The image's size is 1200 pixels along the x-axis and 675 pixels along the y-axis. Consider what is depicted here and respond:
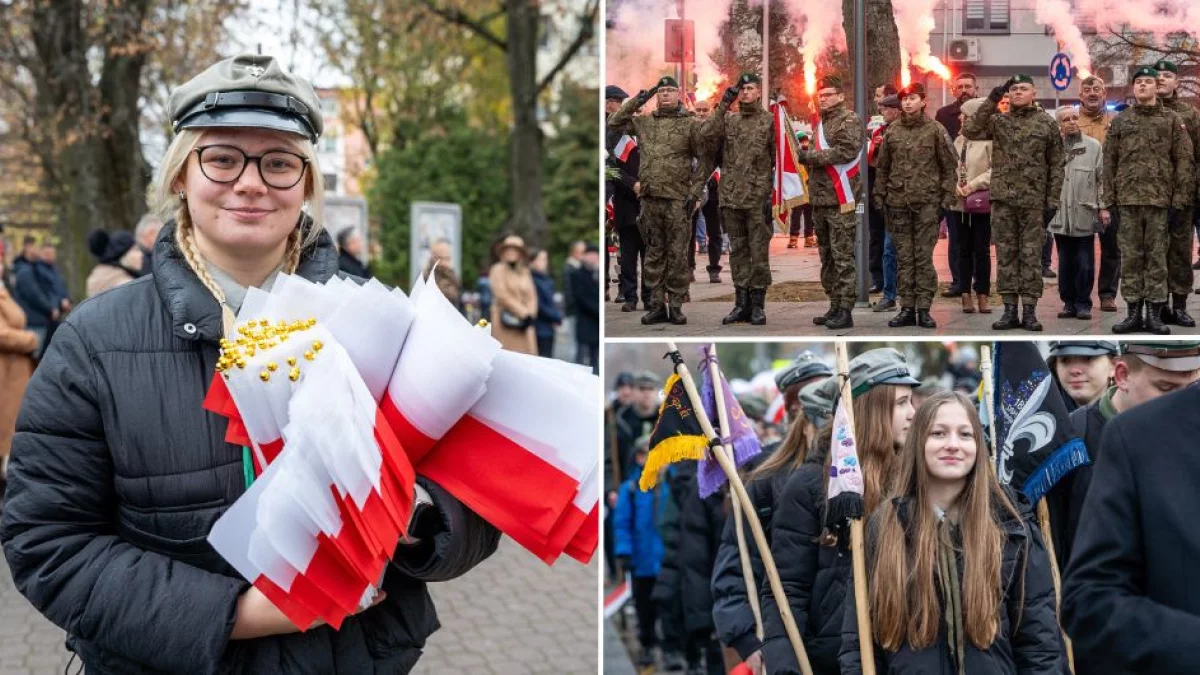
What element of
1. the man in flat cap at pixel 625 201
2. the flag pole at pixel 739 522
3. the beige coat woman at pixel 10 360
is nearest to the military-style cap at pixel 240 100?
the man in flat cap at pixel 625 201

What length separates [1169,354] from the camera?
4281mm

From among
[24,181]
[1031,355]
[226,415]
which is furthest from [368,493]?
[24,181]

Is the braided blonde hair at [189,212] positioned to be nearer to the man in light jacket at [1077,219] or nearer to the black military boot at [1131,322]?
the man in light jacket at [1077,219]

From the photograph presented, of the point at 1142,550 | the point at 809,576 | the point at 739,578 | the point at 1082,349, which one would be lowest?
the point at 739,578

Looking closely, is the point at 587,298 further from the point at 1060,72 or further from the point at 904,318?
the point at 1060,72

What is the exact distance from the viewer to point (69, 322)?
9.07 ft

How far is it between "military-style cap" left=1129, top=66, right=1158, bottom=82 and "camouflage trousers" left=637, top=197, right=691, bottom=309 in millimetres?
1227

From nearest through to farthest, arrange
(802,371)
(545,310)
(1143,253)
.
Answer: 1. (1143,253)
2. (802,371)
3. (545,310)

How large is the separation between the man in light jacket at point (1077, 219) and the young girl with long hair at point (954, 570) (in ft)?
1.75

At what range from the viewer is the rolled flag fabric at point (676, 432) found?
18.1 ft

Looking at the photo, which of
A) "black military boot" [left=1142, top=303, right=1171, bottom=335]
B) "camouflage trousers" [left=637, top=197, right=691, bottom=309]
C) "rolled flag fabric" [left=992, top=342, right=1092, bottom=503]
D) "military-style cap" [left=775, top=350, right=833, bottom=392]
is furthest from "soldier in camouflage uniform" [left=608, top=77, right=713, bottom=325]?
"military-style cap" [left=775, top=350, right=833, bottom=392]

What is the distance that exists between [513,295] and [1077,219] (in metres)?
11.4

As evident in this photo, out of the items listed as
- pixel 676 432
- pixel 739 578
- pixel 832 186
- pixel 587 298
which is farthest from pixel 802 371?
pixel 587 298

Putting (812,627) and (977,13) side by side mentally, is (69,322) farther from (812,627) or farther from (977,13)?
(812,627)
